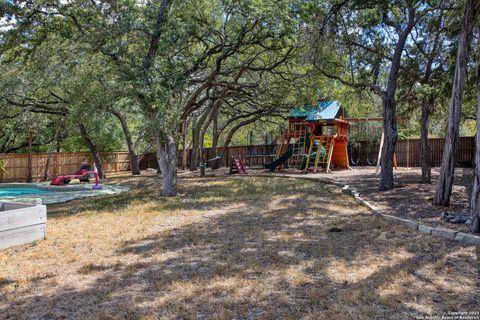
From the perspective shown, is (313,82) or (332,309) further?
(313,82)

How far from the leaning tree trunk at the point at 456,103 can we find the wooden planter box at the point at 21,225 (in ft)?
23.3

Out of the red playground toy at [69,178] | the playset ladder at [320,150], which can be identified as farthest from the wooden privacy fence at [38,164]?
the playset ladder at [320,150]

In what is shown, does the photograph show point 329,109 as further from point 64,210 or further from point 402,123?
point 64,210

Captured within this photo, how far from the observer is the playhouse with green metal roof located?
18844 millimetres

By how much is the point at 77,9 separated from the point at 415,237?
29.7 ft

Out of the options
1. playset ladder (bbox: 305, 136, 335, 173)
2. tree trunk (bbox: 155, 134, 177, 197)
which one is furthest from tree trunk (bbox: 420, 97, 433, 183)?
tree trunk (bbox: 155, 134, 177, 197)

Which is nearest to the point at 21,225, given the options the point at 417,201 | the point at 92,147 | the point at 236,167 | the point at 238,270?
the point at 238,270

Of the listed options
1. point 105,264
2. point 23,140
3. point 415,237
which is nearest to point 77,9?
point 105,264

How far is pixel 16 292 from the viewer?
3.87 meters

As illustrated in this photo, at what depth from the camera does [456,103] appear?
7156 millimetres

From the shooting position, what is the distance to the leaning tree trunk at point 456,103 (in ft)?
22.5

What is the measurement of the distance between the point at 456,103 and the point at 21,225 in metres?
7.59

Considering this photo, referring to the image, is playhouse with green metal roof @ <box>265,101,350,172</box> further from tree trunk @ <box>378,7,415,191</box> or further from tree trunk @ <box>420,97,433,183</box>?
tree trunk @ <box>378,7,415,191</box>

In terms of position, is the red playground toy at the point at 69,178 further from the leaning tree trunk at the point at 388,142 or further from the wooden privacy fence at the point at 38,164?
the leaning tree trunk at the point at 388,142
